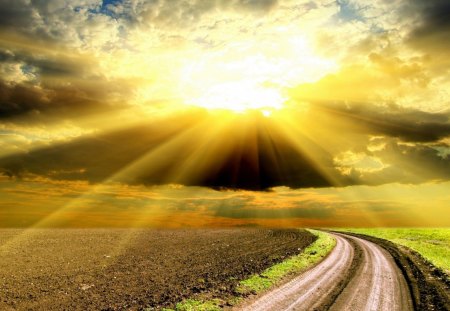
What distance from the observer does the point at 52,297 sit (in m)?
19.5

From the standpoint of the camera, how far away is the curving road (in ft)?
53.7

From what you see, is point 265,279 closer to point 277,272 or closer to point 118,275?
point 277,272

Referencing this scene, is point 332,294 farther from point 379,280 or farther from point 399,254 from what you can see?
point 399,254

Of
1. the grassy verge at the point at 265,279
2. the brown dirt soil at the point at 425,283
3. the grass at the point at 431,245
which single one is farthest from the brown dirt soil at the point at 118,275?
the grass at the point at 431,245

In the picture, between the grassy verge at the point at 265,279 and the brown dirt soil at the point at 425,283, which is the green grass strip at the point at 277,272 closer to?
the grassy verge at the point at 265,279

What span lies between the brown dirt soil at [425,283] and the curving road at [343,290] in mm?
530

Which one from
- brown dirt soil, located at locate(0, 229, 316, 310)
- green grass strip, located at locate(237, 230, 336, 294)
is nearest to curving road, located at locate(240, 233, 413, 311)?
green grass strip, located at locate(237, 230, 336, 294)

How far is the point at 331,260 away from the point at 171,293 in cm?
1727

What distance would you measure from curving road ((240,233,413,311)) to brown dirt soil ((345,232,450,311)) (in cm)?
53

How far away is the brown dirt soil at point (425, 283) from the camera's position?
17.1 metres

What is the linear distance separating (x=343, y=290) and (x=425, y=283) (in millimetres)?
6487

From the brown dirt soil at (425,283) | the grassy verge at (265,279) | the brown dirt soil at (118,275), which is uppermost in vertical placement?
the brown dirt soil at (425,283)

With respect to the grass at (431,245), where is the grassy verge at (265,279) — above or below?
below

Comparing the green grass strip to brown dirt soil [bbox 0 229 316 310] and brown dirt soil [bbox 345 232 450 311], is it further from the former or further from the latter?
brown dirt soil [bbox 345 232 450 311]
